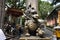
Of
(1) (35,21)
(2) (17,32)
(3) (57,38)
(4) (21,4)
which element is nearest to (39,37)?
(1) (35,21)

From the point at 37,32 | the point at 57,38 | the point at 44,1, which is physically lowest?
the point at 57,38

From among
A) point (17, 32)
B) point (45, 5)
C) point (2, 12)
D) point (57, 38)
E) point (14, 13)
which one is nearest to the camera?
point (57, 38)

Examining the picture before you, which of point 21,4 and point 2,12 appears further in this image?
point 21,4

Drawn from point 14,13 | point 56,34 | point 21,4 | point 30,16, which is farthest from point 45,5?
point 30,16

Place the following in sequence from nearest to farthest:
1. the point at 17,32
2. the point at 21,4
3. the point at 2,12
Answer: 1. the point at 2,12
2. the point at 17,32
3. the point at 21,4

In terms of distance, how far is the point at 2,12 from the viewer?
6656 millimetres

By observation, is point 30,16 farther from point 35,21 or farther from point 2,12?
point 2,12

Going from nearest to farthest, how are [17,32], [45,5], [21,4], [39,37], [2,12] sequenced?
[39,37]
[2,12]
[17,32]
[21,4]
[45,5]

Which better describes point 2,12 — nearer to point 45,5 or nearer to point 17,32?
point 17,32

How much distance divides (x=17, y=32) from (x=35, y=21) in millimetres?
3535

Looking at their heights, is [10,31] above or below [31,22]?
below

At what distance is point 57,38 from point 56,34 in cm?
14

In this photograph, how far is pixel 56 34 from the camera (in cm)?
582

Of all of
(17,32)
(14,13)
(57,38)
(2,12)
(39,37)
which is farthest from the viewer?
(14,13)
